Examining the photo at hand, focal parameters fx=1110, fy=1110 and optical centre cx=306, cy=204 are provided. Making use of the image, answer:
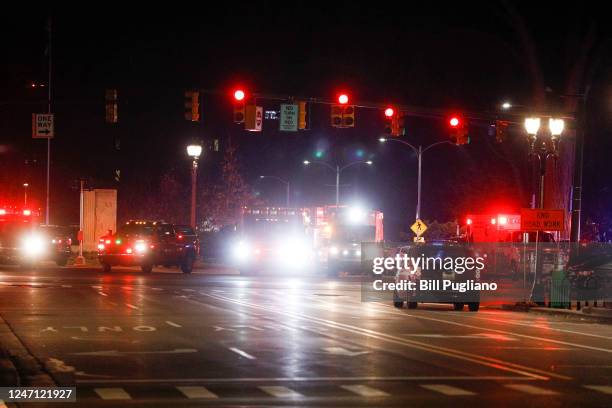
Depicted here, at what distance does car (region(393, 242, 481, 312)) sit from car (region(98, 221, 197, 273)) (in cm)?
1953

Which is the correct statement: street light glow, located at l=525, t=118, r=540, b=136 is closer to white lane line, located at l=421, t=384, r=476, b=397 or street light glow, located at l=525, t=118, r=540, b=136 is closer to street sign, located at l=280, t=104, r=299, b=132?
street sign, located at l=280, t=104, r=299, b=132

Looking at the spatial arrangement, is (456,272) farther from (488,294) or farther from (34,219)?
(34,219)

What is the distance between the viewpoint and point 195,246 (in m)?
49.5

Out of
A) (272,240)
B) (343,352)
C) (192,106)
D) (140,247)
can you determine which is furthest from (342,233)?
(343,352)

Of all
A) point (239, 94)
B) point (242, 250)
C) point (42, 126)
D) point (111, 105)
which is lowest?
point (242, 250)

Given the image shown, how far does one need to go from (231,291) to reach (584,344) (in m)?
16.9

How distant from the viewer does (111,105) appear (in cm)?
3859

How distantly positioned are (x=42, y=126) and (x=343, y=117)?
2136cm

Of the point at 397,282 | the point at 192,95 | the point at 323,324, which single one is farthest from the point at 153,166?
the point at 323,324

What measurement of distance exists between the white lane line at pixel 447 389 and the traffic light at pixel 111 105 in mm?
26421

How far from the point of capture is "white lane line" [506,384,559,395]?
43.8ft

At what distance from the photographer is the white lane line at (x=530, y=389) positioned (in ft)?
43.8

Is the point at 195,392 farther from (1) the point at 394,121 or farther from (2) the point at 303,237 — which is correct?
(2) the point at 303,237

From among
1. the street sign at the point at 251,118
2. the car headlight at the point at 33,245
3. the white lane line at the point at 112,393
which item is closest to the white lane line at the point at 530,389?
the white lane line at the point at 112,393
